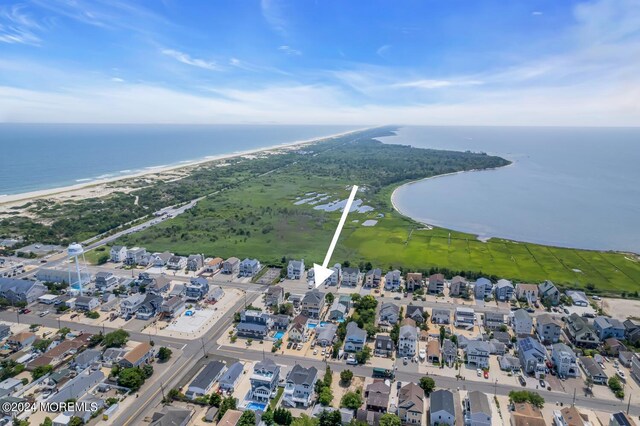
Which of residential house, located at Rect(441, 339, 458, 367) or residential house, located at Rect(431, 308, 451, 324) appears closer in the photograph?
residential house, located at Rect(441, 339, 458, 367)

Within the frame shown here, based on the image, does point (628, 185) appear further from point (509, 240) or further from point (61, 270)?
point (61, 270)

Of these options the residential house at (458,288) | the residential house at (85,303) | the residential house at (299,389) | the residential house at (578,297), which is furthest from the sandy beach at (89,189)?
the residential house at (578,297)

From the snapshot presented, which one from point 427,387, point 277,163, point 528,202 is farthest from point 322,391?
point 277,163

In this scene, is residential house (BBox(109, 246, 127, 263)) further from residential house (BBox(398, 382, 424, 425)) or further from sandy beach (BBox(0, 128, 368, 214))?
residential house (BBox(398, 382, 424, 425))

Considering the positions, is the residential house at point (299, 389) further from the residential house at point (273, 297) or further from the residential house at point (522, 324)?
the residential house at point (522, 324)

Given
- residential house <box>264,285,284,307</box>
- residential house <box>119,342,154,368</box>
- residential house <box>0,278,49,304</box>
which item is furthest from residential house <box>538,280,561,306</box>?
residential house <box>0,278,49,304</box>
